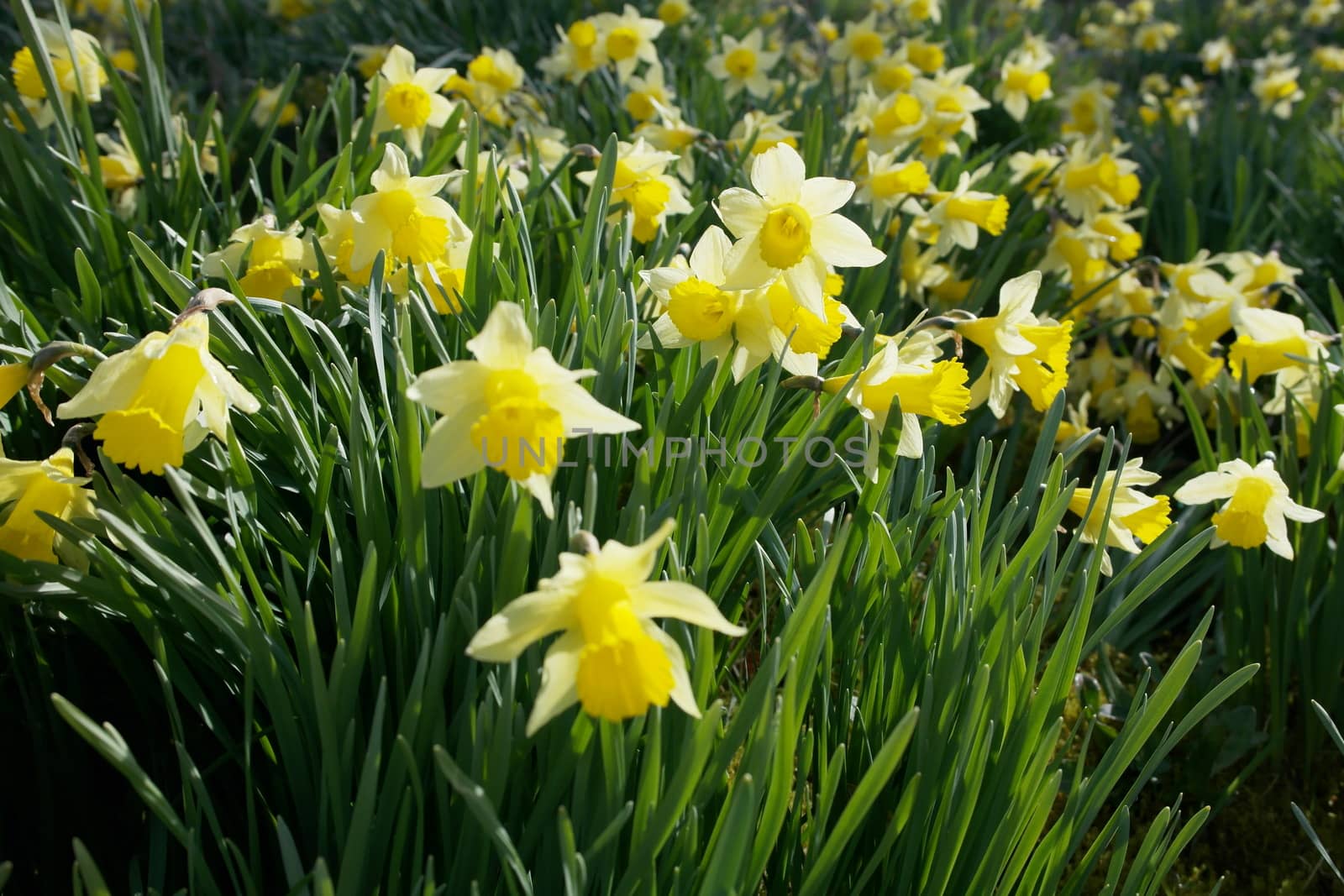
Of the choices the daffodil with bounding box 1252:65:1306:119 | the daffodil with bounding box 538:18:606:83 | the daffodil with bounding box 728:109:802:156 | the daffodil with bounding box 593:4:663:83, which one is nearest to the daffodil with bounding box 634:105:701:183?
the daffodil with bounding box 728:109:802:156

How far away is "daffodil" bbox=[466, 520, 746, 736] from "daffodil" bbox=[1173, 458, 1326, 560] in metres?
1.05

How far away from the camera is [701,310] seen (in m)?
1.41

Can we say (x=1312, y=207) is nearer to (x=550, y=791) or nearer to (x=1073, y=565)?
(x=1073, y=565)

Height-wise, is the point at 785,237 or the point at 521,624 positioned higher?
the point at 785,237

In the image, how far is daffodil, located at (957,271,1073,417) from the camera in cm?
155

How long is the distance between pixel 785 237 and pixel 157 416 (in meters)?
0.81

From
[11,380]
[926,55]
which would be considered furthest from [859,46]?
Answer: [11,380]

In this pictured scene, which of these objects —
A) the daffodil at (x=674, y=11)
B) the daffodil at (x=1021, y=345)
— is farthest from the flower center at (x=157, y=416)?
the daffodil at (x=674, y=11)

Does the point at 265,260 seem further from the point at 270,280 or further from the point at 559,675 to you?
the point at 559,675

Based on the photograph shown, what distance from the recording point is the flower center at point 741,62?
3.45 metres

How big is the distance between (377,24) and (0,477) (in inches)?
165

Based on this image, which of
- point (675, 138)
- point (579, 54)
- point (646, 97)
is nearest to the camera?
point (675, 138)

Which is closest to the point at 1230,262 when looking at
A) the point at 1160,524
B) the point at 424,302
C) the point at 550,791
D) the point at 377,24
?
the point at 1160,524

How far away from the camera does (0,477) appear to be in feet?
4.02
